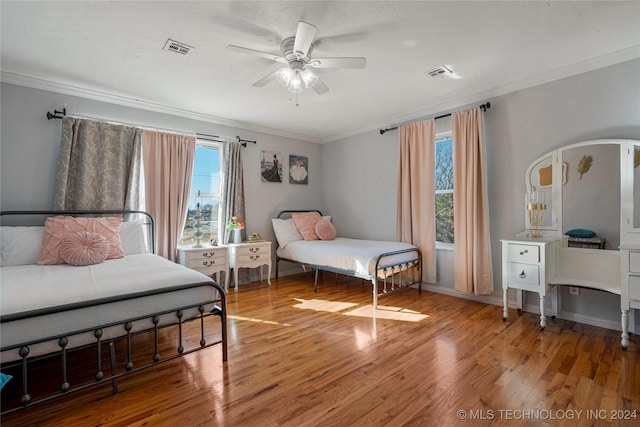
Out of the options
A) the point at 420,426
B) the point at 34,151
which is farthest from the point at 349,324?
the point at 34,151

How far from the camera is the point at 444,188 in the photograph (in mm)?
3973

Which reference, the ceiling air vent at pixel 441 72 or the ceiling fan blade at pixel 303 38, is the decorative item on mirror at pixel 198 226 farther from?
the ceiling air vent at pixel 441 72

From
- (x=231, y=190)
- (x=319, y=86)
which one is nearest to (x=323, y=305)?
(x=231, y=190)

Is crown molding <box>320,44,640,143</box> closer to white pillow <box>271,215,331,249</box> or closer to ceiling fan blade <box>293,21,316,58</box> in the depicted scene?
white pillow <box>271,215,331,249</box>

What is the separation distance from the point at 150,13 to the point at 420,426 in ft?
10.1

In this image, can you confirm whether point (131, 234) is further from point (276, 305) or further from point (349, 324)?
point (349, 324)

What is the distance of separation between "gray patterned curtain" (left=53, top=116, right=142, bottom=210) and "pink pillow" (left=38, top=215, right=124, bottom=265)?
13.5 inches

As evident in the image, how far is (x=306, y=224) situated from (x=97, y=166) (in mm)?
2823

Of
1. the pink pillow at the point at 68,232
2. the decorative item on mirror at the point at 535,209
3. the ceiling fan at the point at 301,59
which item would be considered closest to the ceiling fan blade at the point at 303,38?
the ceiling fan at the point at 301,59

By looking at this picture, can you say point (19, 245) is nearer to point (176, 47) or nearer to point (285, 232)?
point (176, 47)

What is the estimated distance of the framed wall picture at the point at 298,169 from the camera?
526cm

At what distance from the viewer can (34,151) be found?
3.05 meters

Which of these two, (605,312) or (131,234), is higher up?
(131,234)

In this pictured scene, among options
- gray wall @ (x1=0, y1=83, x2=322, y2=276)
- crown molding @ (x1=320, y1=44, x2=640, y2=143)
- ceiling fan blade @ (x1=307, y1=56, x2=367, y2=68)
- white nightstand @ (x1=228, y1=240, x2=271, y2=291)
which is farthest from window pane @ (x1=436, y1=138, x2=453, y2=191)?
gray wall @ (x1=0, y1=83, x2=322, y2=276)
